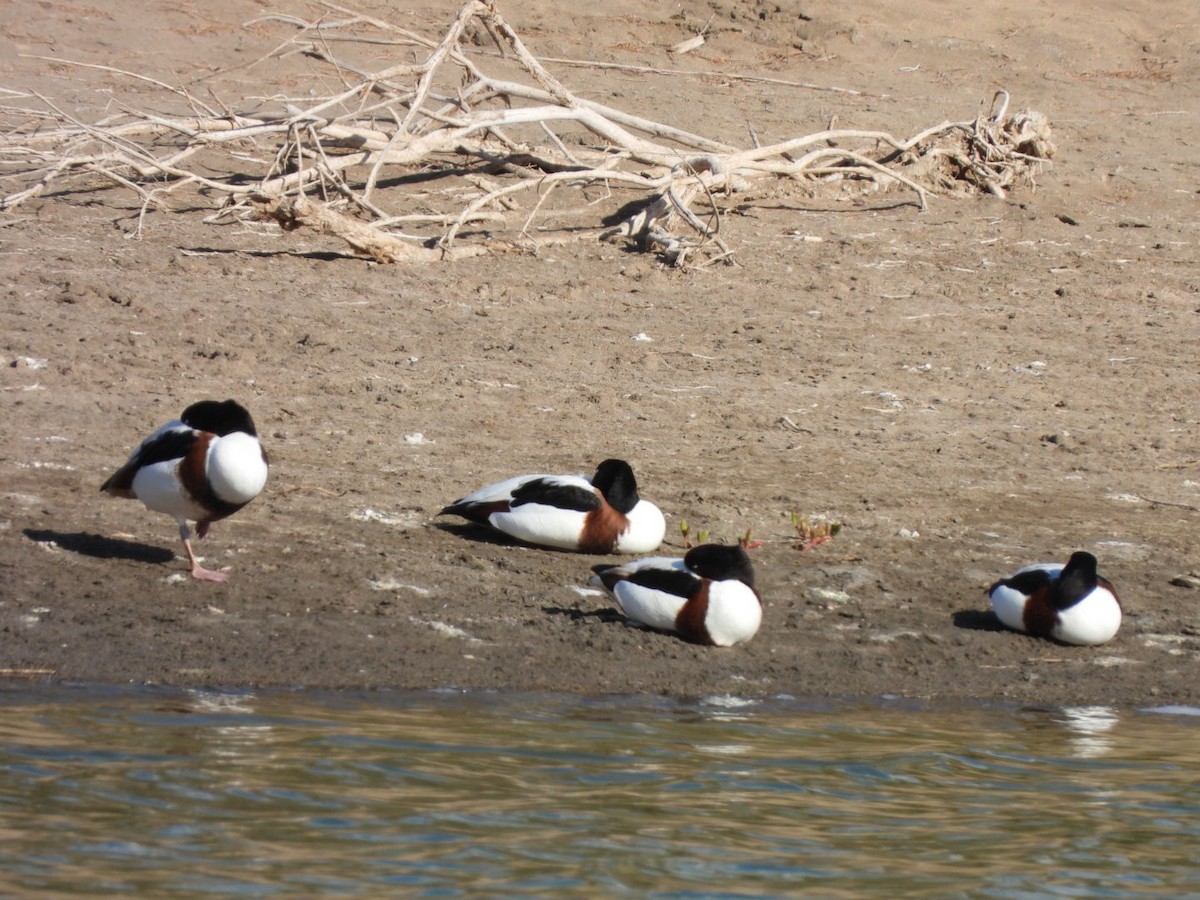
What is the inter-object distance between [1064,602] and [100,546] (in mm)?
4182

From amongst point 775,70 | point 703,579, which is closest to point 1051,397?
point 703,579

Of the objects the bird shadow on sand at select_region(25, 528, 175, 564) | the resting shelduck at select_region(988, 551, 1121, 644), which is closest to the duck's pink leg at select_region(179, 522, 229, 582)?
the bird shadow on sand at select_region(25, 528, 175, 564)

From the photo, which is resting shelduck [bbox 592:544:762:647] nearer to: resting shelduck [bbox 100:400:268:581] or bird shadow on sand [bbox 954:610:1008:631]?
bird shadow on sand [bbox 954:610:1008:631]

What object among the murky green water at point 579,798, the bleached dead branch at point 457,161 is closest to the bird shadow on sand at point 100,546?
the murky green water at point 579,798

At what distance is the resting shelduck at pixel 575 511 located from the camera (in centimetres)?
711

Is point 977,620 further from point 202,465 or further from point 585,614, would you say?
point 202,465

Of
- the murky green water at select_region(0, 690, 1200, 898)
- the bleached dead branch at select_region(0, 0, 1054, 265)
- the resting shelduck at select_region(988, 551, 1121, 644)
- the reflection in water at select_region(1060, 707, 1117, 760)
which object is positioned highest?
the bleached dead branch at select_region(0, 0, 1054, 265)

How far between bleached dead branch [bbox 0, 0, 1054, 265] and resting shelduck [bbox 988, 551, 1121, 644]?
569 centimetres

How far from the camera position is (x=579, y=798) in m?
4.84

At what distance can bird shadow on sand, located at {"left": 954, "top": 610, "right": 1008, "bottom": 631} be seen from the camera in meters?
6.90

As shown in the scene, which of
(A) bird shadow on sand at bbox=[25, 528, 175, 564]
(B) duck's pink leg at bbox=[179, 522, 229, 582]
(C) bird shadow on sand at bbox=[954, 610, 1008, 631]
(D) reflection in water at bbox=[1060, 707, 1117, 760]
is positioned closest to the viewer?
(D) reflection in water at bbox=[1060, 707, 1117, 760]

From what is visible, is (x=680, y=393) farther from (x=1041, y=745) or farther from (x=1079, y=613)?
(x=1041, y=745)

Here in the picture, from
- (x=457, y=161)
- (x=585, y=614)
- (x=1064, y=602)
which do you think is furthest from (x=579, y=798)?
(x=457, y=161)

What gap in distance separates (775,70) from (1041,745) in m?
14.3
